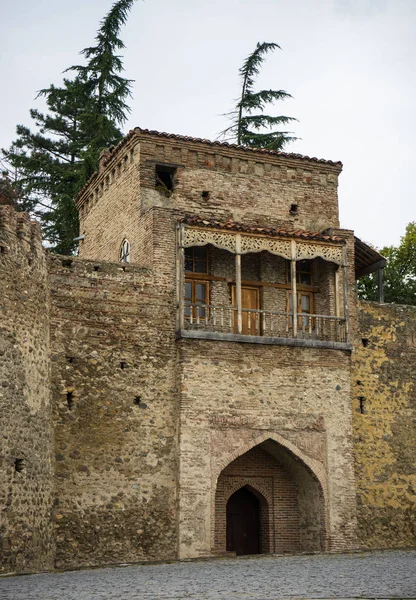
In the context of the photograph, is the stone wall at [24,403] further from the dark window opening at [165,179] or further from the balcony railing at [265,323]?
the dark window opening at [165,179]

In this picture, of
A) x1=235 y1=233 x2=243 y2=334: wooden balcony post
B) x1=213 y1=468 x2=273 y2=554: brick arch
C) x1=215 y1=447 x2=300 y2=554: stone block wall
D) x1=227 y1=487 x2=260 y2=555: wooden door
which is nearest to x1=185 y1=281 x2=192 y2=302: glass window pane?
x1=235 y1=233 x2=243 y2=334: wooden balcony post

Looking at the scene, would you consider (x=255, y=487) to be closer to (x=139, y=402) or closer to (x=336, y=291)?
(x=139, y=402)

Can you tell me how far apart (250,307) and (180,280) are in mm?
2216

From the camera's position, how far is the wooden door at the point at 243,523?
2188 cm

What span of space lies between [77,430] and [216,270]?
5.11 metres

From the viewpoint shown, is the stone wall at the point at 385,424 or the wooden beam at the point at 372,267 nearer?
the stone wall at the point at 385,424

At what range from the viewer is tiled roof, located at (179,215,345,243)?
20938 mm

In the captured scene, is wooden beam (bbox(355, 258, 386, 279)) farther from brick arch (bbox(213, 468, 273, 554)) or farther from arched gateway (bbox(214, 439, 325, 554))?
brick arch (bbox(213, 468, 273, 554))

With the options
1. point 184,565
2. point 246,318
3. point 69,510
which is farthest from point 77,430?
point 246,318

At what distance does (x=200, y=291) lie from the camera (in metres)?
21.7

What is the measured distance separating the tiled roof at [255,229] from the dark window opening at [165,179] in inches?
62.3

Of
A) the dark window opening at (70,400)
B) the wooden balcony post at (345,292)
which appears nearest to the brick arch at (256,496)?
the wooden balcony post at (345,292)

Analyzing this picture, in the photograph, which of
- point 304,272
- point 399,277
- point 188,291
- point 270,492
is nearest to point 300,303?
point 304,272

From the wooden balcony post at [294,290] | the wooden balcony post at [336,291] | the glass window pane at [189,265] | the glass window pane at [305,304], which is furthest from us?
the glass window pane at [305,304]
